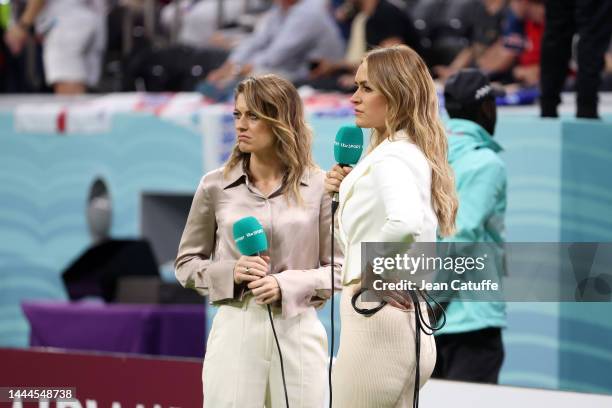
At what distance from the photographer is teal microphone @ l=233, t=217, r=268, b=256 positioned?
10.9 feet

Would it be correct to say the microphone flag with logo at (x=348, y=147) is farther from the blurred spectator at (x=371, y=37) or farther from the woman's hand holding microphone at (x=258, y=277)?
the blurred spectator at (x=371, y=37)

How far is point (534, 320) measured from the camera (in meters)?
5.59

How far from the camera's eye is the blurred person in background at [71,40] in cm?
910

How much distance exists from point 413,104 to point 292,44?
4.94m

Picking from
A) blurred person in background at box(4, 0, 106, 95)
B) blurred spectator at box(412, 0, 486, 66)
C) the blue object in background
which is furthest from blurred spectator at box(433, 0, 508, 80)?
blurred person in background at box(4, 0, 106, 95)

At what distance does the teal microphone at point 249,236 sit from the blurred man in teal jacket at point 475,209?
44.7 inches

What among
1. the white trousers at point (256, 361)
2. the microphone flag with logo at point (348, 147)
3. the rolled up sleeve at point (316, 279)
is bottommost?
the white trousers at point (256, 361)

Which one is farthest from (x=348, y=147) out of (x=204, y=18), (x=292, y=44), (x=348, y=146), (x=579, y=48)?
(x=204, y=18)

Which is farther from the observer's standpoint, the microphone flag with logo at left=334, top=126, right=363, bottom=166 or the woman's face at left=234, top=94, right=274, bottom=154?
the woman's face at left=234, top=94, right=274, bottom=154

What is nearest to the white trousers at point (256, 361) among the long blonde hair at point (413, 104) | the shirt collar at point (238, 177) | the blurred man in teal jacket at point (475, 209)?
the shirt collar at point (238, 177)

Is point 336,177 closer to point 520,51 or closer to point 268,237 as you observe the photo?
point 268,237

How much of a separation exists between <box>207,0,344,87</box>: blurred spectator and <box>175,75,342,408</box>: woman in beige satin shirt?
13.9 ft

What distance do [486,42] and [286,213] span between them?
13.3 ft

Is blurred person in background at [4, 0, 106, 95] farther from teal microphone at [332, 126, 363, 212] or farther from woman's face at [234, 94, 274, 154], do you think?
teal microphone at [332, 126, 363, 212]
